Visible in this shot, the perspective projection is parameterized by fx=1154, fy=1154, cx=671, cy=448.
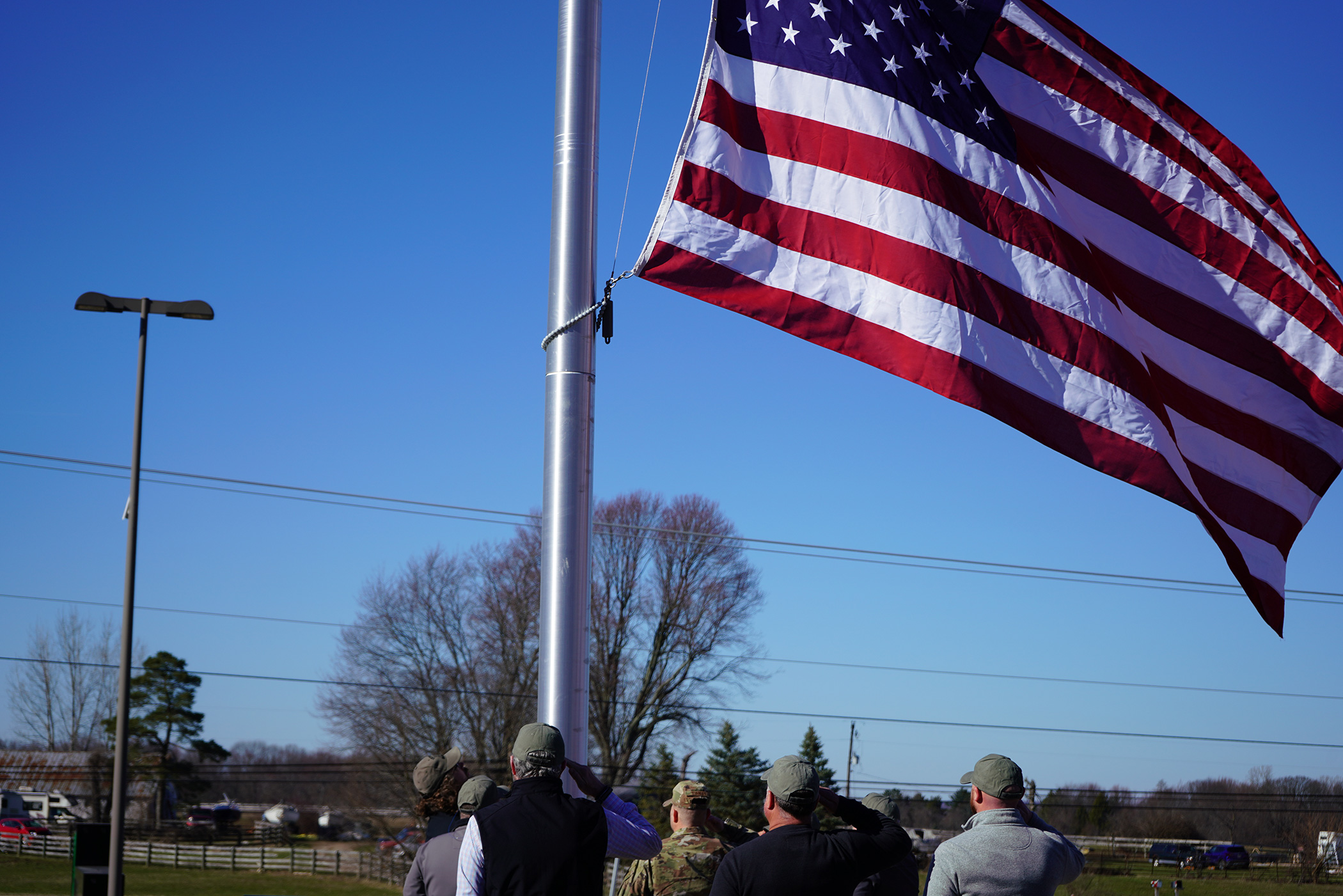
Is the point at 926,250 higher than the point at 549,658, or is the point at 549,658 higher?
the point at 926,250

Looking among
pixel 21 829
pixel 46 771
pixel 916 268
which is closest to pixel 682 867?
pixel 916 268

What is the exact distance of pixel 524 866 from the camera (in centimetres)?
345

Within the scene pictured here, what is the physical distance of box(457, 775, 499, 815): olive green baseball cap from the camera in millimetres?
3959

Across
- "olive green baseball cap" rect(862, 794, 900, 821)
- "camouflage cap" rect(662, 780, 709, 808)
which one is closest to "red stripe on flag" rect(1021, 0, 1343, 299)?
"olive green baseball cap" rect(862, 794, 900, 821)

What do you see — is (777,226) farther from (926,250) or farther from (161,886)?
(161,886)

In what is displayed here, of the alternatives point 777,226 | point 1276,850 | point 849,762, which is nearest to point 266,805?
point 849,762

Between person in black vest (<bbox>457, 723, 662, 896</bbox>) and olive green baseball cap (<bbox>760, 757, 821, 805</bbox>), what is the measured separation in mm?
562

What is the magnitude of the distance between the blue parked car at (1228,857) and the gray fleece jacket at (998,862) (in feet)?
144

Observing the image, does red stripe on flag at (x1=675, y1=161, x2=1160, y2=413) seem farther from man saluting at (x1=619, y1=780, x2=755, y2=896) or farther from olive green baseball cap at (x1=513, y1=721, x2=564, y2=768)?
olive green baseball cap at (x1=513, y1=721, x2=564, y2=768)

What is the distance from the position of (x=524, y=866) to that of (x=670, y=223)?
3.24 metres

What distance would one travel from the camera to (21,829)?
50.7 m

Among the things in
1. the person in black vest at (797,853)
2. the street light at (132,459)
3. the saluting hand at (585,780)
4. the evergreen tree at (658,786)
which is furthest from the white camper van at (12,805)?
the person in black vest at (797,853)

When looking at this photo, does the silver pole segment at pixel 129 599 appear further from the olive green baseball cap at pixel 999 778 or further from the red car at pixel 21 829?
the red car at pixel 21 829

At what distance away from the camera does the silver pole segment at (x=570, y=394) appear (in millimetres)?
4879
